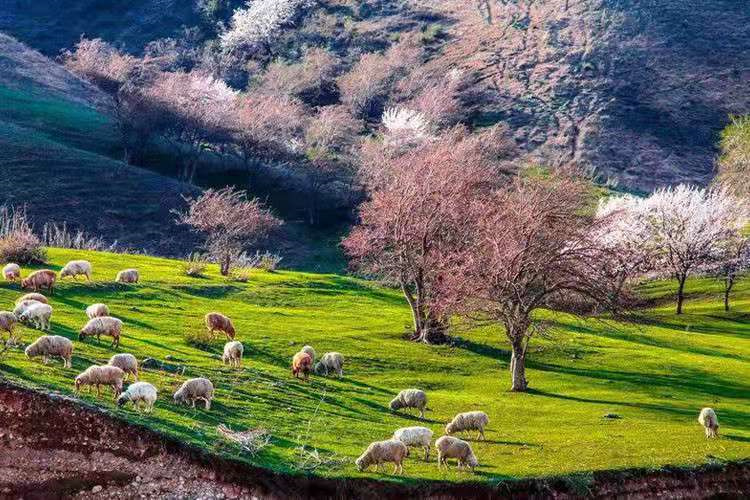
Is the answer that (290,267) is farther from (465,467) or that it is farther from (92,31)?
(92,31)

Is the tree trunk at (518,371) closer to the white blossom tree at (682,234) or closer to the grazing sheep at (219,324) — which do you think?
the grazing sheep at (219,324)

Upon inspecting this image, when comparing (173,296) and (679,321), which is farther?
(679,321)

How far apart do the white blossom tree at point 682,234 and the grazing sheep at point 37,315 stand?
50496mm

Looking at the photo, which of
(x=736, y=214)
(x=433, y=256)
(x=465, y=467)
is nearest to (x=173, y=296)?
(x=433, y=256)

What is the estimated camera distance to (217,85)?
144375 millimetres

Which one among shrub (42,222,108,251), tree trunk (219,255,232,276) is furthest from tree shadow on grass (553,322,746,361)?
shrub (42,222,108,251)

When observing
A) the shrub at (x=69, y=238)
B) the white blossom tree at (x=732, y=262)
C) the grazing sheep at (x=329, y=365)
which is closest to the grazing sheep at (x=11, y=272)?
the grazing sheep at (x=329, y=365)

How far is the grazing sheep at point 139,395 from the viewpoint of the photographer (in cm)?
2686

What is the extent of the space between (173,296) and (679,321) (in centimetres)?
3915

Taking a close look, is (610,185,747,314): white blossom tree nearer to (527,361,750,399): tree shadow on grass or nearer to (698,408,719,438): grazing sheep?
(527,361,750,399): tree shadow on grass

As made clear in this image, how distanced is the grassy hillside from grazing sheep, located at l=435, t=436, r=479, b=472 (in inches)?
16.3

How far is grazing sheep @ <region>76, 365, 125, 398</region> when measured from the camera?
2759 cm

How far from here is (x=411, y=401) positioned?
32.8 meters

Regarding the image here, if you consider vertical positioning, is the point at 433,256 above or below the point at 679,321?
above
